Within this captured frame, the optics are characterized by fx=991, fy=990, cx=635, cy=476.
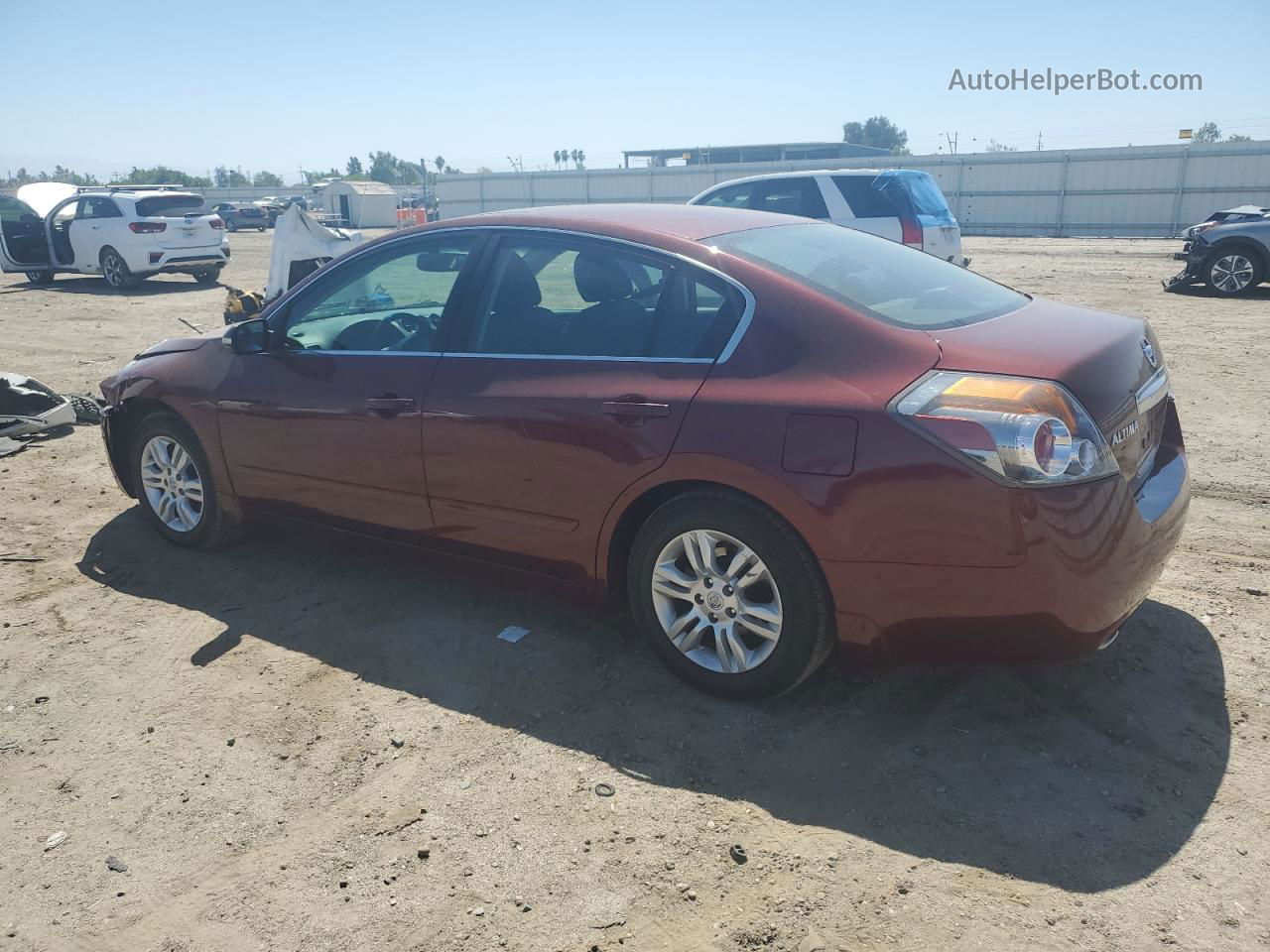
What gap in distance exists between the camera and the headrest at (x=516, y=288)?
3.98 metres

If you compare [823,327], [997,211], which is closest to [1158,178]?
[997,211]

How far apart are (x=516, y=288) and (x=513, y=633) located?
4.67ft

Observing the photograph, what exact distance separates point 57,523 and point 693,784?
173 inches

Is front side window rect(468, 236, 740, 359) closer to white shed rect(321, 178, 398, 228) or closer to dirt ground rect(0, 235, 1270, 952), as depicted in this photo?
dirt ground rect(0, 235, 1270, 952)

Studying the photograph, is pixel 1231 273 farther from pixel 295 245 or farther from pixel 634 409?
pixel 634 409

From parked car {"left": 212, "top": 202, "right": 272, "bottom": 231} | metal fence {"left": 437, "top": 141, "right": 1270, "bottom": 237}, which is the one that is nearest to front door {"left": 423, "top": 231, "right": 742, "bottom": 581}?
metal fence {"left": 437, "top": 141, "right": 1270, "bottom": 237}

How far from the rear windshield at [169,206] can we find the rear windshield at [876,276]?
17392 mm

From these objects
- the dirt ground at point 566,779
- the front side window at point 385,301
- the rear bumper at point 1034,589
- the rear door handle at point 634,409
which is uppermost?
the front side window at point 385,301

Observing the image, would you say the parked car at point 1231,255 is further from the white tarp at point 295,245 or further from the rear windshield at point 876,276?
the rear windshield at point 876,276

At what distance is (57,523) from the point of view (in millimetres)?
5672

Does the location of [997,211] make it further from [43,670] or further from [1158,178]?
[43,670]

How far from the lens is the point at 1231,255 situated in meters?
14.1

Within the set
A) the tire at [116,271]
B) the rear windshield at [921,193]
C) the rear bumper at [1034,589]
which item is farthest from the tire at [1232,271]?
the tire at [116,271]

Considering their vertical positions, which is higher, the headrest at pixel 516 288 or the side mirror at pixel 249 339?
A: the headrest at pixel 516 288
